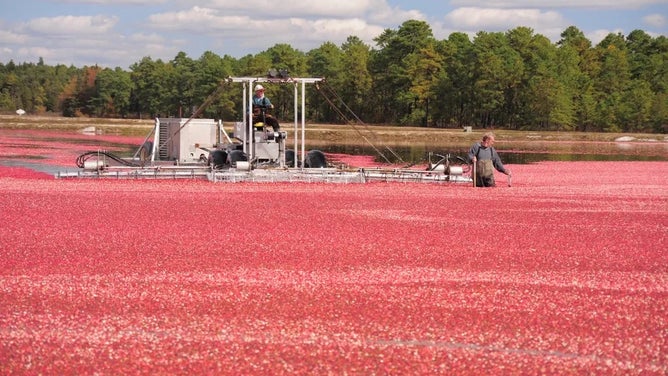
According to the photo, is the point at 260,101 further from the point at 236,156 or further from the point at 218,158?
the point at 218,158

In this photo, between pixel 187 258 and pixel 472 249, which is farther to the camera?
pixel 472 249

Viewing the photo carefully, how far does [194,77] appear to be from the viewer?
174m

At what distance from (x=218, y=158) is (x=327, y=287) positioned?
24205mm

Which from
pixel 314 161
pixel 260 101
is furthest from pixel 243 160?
pixel 314 161

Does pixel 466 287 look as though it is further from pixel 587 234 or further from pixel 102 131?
pixel 102 131

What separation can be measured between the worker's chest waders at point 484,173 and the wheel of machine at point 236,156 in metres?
8.78

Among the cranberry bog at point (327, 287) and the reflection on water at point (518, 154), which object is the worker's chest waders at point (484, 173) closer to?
the cranberry bog at point (327, 287)

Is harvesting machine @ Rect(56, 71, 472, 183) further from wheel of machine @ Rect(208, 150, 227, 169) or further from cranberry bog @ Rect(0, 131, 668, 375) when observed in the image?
cranberry bog @ Rect(0, 131, 668, 375)

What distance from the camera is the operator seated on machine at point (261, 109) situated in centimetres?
3550

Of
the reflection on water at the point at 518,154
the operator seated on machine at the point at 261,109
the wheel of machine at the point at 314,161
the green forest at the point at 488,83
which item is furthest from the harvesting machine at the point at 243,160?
the green forest at the point at 488,83

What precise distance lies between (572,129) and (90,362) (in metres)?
127

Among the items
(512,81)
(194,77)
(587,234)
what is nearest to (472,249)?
(587,234)

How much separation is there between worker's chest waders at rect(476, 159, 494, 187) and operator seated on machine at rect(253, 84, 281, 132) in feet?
26.3

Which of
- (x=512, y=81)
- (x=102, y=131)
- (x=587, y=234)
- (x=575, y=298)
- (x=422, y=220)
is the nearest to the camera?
(x=575, y=298)
